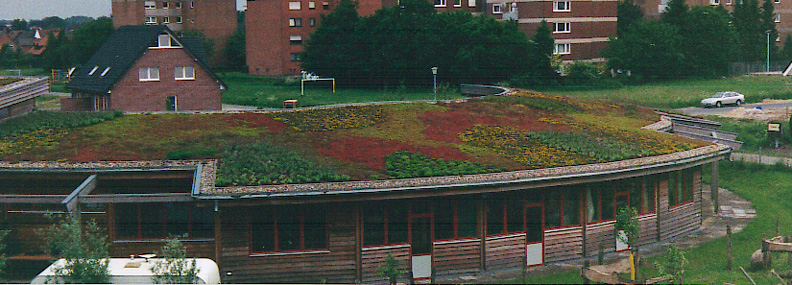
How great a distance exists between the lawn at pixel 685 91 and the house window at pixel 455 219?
4623 cm

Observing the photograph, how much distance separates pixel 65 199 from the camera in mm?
25516

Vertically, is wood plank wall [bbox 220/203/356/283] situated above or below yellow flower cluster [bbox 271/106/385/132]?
below

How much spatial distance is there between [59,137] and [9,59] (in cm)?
8679

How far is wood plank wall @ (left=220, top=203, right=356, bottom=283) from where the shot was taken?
26.8 meters

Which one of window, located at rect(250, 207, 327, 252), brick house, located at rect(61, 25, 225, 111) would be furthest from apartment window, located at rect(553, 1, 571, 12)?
window, located at rect(250, 207, 327, 252)

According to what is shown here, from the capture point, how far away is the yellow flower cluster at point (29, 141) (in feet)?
102

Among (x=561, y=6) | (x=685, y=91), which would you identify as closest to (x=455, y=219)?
(x=685, y=91)

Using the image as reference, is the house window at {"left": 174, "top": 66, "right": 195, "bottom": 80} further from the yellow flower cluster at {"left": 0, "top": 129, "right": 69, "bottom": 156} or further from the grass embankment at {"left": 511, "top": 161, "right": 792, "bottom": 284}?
the grass embankment at {"left": 511, "top": 161, "right": 792, "bottom": 284}

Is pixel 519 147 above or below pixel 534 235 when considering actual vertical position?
above

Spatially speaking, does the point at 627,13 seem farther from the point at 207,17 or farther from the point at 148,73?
the point at 148,73

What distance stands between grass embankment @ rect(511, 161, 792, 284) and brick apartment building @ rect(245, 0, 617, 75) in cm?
4736

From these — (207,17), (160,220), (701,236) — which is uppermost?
(207,17)

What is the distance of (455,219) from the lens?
28141 millimetres

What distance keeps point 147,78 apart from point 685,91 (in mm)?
48827
